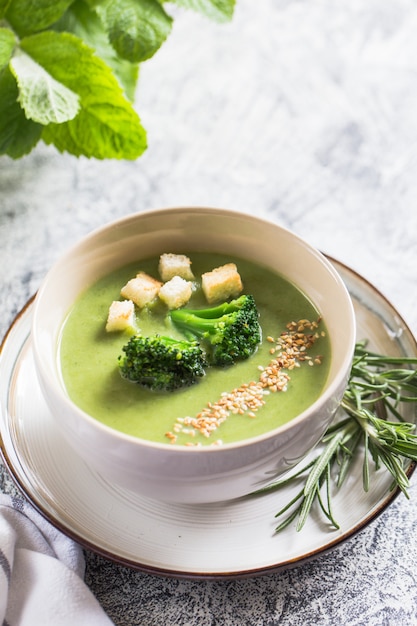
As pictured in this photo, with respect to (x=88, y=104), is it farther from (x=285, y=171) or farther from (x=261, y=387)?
(x=261, y=387)

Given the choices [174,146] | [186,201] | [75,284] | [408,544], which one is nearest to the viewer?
[408,544]

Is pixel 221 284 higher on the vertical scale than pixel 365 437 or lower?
higher

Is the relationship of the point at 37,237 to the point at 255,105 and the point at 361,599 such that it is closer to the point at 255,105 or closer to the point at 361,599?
the point at 255,105

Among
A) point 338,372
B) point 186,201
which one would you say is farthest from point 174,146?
point 338,372

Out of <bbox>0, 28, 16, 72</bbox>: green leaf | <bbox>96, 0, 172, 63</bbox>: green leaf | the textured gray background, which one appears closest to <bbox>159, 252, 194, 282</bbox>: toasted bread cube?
the textured gray background

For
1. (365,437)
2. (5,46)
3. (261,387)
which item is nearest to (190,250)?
(261,387)

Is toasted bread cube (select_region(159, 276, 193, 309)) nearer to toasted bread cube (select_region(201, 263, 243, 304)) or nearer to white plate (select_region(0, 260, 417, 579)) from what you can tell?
toasted bread cube (select_region(201, 263, 243, 304))
